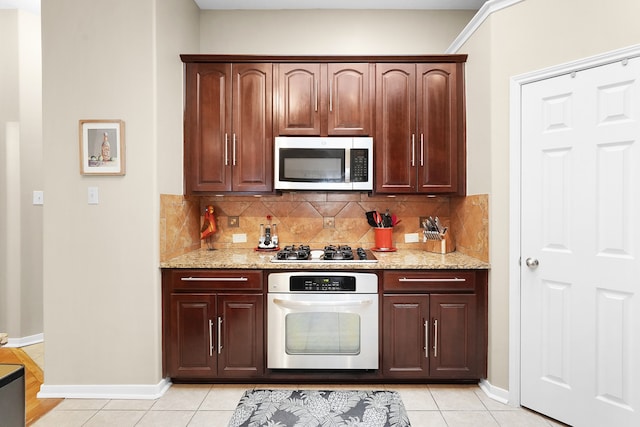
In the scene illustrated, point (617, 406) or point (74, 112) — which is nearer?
point (617, 406)

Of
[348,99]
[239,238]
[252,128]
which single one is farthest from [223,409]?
[348,99]

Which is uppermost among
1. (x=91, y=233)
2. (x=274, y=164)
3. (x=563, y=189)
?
(x=274, y=164)

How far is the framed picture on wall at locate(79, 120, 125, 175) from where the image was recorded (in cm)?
236

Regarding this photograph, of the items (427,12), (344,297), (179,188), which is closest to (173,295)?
(179,188)

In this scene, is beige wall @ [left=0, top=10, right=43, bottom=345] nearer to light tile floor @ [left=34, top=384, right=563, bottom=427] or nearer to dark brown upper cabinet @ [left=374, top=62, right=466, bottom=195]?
light tile floor @ [left=34, top=384, right=563, bottom=427]

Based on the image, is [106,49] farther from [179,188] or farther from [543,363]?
[543,363]

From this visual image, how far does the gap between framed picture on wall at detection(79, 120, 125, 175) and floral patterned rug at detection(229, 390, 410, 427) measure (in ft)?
5.88

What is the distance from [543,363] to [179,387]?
2.46 metres

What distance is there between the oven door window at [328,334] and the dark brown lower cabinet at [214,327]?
264 mm

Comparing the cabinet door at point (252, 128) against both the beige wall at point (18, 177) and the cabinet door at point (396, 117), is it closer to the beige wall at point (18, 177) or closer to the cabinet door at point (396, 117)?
the cabinet door at point (396, 117)

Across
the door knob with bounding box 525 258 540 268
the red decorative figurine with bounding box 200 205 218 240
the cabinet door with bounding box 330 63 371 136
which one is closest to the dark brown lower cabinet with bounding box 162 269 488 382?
the door knob with bounding box 525 258 540 268

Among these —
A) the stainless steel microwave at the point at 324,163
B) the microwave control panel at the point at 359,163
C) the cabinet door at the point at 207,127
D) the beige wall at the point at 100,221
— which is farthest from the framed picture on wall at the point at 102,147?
the microwave control panel at the point at 359,163

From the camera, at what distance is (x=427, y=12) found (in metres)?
3.18

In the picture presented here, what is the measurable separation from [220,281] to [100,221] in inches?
Answer: 35.8
